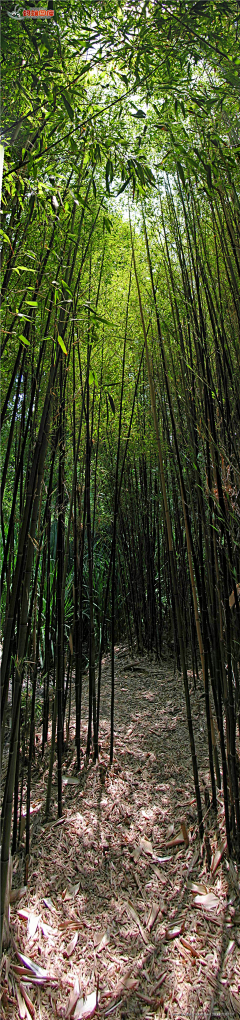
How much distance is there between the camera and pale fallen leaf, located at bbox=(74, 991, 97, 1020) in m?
1.35

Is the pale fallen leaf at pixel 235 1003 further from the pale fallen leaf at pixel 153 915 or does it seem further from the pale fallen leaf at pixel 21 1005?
the pale fallen leaf at pixel 21 1005

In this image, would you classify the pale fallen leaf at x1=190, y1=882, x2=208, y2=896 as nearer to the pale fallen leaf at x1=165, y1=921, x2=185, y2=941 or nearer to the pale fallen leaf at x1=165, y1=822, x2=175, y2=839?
the pale fallen leaf at x1=165, y1=921, x2=185, y2=941

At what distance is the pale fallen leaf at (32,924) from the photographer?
5.08ft

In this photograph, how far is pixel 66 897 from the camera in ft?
5.64

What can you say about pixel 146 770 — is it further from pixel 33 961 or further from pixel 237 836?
pixel 33 961

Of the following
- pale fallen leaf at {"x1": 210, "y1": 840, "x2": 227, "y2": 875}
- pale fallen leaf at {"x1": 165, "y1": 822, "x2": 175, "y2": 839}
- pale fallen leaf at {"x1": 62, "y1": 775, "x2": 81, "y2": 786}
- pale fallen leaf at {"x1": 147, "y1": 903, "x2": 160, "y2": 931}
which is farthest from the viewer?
pale fallen leaf at {"x1": 62, "y1": 775, "x2": 81, "y2": 786}

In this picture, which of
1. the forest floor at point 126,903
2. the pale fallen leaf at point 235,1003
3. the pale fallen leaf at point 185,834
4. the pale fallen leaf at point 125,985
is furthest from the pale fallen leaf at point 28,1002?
the pale fallen leaf at point 185,834

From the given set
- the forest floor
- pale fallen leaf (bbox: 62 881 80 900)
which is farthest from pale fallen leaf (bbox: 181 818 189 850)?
pale fallen leaf (bbox: 62 881 80 900)

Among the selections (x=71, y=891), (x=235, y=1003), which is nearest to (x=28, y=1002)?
(x=71, y=891)

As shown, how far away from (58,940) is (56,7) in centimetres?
231

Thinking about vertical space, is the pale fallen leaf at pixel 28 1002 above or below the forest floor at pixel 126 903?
below

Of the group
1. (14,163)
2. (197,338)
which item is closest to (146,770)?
(197,338)

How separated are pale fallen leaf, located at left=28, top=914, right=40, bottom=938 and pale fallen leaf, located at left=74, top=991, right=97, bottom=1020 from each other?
0.72 feet

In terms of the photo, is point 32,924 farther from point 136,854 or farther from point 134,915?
point 136,854
